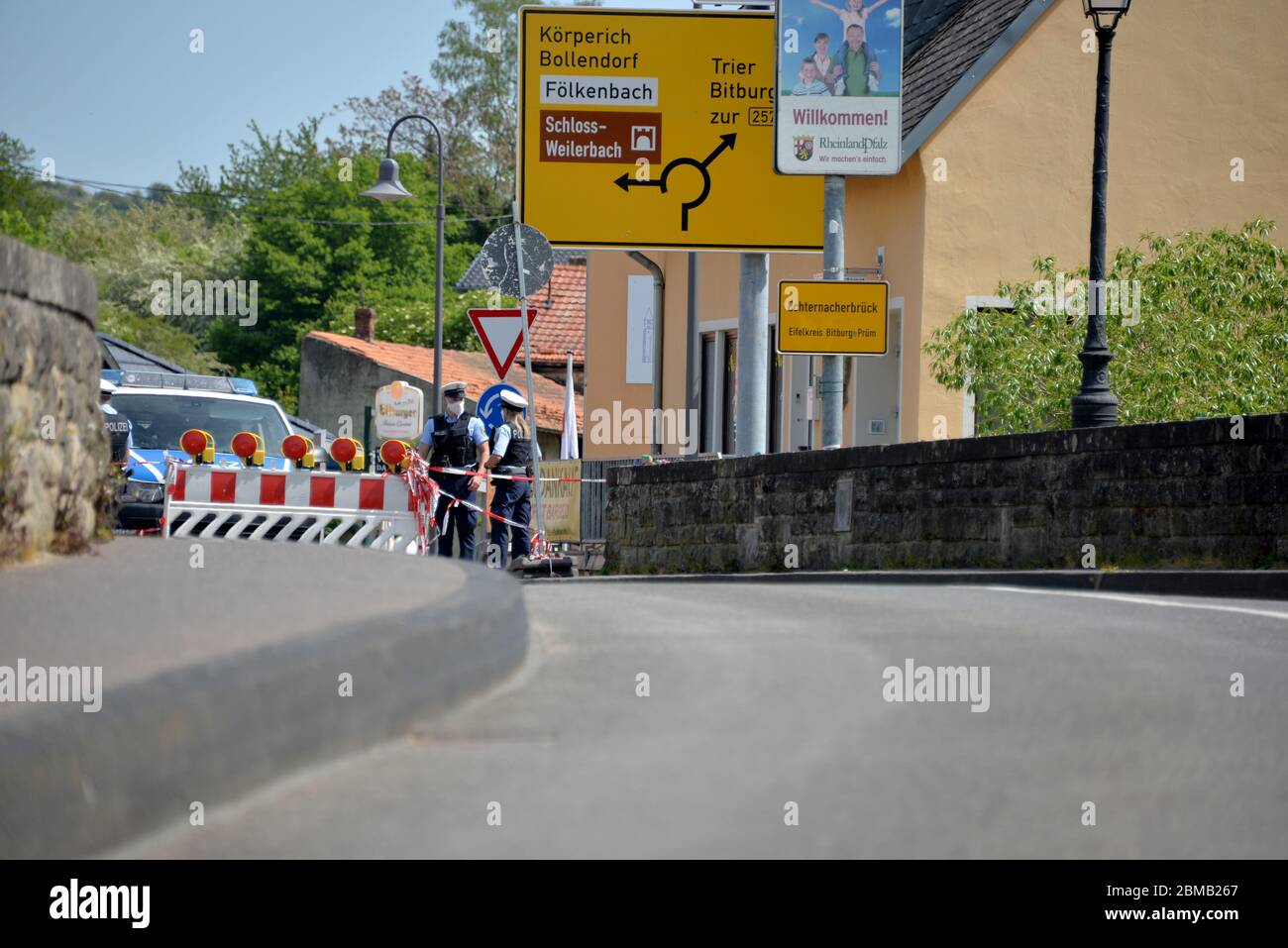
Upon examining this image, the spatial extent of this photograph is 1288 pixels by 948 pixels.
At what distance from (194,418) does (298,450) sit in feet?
6.66

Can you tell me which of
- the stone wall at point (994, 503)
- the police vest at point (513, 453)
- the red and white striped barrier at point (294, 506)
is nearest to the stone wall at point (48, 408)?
the stone wall at point (994, 503)

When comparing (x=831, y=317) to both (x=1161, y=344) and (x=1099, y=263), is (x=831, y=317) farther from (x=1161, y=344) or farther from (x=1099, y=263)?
(x=1161, y=344)

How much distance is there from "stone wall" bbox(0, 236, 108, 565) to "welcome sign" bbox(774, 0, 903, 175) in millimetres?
11127

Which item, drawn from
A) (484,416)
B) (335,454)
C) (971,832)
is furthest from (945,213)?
(971,832)

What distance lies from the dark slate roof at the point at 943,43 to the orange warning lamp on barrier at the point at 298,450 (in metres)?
8.19

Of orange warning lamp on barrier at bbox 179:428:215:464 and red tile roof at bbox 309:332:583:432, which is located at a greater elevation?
red tile roof at bbox 309:332:583:432

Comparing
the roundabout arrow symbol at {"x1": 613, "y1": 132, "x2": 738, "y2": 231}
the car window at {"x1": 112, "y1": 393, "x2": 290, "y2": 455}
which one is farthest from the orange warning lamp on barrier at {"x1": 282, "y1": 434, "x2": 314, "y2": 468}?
the roundabout arrow symbol at {"x1": 613, "y1": 132, "x2": 738, "y2": 231}

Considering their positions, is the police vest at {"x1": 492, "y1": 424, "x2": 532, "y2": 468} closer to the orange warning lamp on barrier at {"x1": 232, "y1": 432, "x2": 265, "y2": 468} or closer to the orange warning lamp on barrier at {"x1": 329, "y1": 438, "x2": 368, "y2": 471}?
the orange warning lamp on barrier at {"x1": 329, "y1": 438, "x2": 368, "y2": 471}

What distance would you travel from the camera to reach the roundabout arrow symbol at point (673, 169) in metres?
23.2

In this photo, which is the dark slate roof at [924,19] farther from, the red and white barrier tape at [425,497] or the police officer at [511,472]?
the red and white barrier tape at [425,497]

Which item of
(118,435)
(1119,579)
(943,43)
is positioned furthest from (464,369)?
(1119,579)

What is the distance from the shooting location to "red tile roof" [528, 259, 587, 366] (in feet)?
172

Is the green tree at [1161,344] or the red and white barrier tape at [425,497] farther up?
the green tree at [1161,344]
